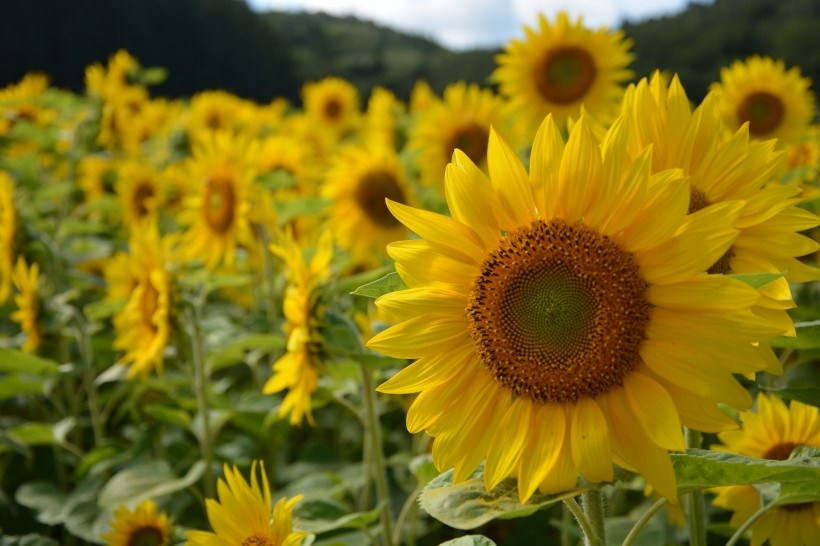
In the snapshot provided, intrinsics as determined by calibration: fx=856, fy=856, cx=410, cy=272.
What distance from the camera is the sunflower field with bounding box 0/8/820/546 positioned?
1270 mm

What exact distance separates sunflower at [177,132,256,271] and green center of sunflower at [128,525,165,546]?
1.61 metres

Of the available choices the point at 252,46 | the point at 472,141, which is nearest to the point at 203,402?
the point at 472,141

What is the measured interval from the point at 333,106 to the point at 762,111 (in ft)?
13.7

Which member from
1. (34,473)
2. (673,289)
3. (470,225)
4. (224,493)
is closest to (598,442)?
(673,289)

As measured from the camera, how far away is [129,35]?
966 inches

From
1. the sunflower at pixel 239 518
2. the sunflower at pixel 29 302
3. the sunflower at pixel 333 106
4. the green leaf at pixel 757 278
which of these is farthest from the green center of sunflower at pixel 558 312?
the sunflower at pixel 333 106

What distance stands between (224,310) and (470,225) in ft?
10.3

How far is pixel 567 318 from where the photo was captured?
138 centimetres

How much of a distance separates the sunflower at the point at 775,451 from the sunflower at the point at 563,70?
2.72 metres

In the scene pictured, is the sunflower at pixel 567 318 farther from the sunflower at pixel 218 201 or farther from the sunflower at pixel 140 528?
the sunflower at pixel 218 201

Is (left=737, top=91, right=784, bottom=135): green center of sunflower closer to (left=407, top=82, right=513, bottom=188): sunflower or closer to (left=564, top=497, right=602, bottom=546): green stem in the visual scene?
(left=407, top=82, right=513, bottom=188): sunflower

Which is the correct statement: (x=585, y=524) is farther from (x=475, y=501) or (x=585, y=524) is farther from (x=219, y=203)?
(x=219, y=203)

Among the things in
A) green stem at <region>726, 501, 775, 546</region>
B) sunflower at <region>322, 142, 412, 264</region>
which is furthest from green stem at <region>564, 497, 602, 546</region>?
sunflower at <region>322, 142, 412, 264</region>

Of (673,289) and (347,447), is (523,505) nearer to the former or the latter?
(673,289)
